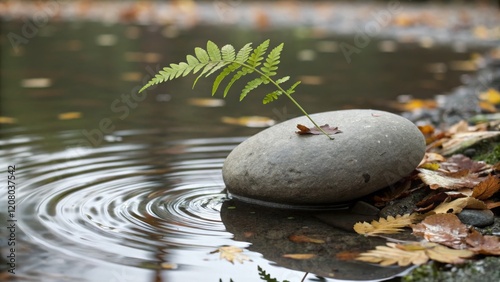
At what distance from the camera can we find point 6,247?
298 centimetres

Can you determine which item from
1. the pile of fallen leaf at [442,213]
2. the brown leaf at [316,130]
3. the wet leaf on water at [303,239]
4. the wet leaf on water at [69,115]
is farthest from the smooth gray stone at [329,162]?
the wet leaf on water at [69,115]

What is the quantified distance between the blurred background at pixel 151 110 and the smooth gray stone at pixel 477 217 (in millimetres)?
962

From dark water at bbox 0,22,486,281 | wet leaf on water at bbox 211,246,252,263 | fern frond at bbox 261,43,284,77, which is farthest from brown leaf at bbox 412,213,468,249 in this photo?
fern frond at bbox 261,43,284,77

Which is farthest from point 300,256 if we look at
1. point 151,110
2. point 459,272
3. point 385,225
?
point 151,110

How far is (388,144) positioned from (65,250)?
1644 millimetres

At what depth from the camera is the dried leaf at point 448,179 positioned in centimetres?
345

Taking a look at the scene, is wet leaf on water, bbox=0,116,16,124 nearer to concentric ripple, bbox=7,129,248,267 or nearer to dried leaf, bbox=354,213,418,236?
concentric ripple, bbox=7,129,248,267

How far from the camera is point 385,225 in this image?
10.5 ft

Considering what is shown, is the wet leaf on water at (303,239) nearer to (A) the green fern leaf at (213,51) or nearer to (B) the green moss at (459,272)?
(B) the green moss at (459,272)

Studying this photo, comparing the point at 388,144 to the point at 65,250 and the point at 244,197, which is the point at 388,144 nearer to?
the point at 244,197

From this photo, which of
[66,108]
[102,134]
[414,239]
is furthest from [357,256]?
[66,108]

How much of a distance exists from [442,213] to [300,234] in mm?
651

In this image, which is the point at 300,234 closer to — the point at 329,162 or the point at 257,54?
the point at 329,162

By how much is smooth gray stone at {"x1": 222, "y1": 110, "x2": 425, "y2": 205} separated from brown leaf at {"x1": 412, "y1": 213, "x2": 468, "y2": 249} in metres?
0.42
